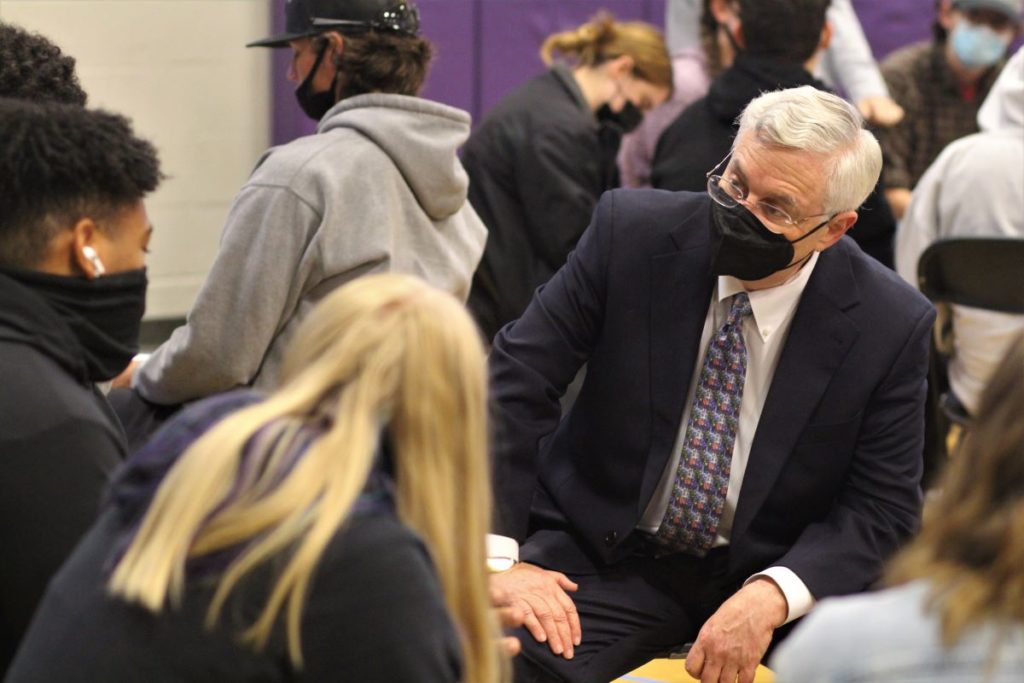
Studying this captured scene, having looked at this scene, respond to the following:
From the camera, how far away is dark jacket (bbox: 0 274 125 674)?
1.74 m

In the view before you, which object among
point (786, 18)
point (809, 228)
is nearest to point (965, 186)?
point (786, 18)

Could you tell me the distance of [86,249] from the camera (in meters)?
1.93

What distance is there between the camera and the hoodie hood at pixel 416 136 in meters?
3.00

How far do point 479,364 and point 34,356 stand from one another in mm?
661

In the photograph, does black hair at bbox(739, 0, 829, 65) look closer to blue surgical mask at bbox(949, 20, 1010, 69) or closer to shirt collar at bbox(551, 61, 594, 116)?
shirt collar at bbox(551, 61, 594, 116)

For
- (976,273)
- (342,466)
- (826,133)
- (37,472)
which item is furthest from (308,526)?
(976,273)

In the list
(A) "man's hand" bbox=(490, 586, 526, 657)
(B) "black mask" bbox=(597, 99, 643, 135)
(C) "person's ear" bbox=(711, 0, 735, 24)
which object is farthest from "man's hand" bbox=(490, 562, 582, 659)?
(C) "person's ear" bbox=(711, 0, 735, 24)

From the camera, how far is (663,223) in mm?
2570

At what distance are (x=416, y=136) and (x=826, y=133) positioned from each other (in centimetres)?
91

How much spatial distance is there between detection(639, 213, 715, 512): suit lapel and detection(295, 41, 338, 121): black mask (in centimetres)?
96

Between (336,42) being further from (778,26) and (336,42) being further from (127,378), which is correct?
(778,26)

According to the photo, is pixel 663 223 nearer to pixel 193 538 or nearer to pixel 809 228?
pixel 809 228

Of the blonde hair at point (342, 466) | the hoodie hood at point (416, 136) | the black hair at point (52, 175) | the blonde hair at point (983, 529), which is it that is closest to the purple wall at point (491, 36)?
the hoodie hood at point (416, 136)

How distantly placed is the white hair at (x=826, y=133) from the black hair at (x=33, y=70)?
3.85 feet
